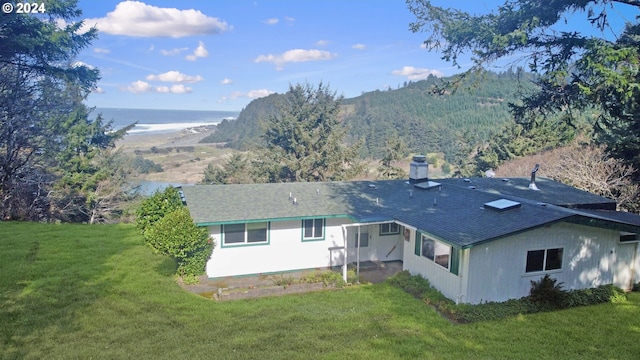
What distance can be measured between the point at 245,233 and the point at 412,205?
6.21 meters

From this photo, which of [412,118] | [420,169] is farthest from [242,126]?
[420,169]

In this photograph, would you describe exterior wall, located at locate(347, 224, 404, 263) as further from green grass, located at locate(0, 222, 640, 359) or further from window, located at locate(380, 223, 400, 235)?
green grass, located at locate(0, 222, 640, 359)

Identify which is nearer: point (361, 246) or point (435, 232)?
point (435, 232)

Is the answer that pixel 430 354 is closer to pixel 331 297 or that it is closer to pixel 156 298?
pixel 331 297

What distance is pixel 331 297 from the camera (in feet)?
39.4

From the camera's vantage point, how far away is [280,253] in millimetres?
14672

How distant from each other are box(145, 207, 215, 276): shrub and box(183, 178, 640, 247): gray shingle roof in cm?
44

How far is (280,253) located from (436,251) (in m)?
5.36

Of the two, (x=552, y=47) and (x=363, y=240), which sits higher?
(x=552, y=47)

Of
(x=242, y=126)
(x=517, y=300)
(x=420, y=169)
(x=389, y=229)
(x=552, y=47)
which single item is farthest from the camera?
(x=242, y=126)

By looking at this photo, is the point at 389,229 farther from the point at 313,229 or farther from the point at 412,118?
the point at 412,118

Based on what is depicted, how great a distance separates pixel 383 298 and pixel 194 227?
240 inches

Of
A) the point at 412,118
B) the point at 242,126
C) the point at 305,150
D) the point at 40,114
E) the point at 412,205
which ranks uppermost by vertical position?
the point at 412,118

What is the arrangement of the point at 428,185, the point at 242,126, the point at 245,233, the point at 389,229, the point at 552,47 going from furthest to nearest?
the point at 242,126
the point at 428,185
the point at 389,229
the point at 245,233
the point at 552,47
